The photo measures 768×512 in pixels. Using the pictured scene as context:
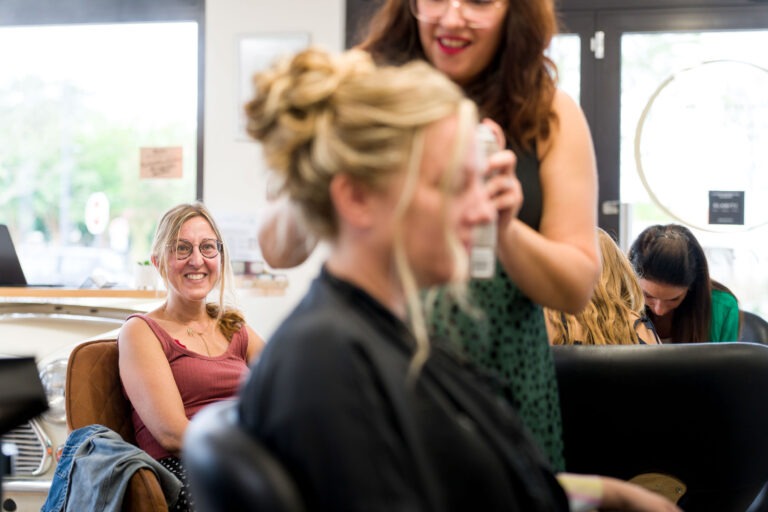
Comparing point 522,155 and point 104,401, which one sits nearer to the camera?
point 522,155

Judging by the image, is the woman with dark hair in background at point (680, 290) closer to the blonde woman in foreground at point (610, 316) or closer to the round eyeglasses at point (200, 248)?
the blonde woman in foreground at point (610, 316)

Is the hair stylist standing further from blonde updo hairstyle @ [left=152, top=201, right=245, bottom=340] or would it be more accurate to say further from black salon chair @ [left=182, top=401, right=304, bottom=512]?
blonde updo hairstyle @ [left=152, top=201, right=245, bottom=340]

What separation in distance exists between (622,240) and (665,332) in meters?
1.51

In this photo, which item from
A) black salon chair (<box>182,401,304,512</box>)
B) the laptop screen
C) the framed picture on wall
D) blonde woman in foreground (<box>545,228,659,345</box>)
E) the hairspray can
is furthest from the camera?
the framed picture on wall

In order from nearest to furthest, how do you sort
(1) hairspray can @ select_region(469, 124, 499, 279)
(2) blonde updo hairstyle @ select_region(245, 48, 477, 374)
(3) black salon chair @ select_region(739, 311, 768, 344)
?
(2) blonde updo hairstyle @ select_region(245, 48, 477, 374)
(1) hairspray can @ select_region(469, 124, 499, 279)
(3) black salon chair @ select_region(739, 311, 768, 344)

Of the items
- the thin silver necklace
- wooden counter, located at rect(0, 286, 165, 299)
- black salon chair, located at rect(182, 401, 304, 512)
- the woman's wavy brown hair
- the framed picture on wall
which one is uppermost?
the framed picture on wall

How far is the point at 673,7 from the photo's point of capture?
4.51 m

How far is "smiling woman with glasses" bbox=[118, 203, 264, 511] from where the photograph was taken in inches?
95.0

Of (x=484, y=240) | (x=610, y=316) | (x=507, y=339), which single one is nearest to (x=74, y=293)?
(x=610, y=316)

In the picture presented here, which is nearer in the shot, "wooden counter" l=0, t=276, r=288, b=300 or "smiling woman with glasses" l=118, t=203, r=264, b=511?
"smiling woman with glasses" l=118, t=203, r=264, b=511

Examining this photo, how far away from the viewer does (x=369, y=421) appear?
0.81 metres

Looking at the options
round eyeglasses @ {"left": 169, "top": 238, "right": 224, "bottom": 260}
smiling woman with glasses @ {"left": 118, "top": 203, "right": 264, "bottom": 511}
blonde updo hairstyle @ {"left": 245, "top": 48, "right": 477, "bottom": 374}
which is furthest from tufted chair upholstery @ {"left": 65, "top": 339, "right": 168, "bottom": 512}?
blonde updo hairstyle @ {"left": 245, "top": 48, "right": 477, "bottom": 374}

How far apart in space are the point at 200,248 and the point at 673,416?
152 centimetres

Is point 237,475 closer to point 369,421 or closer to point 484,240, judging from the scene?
point 369,421
